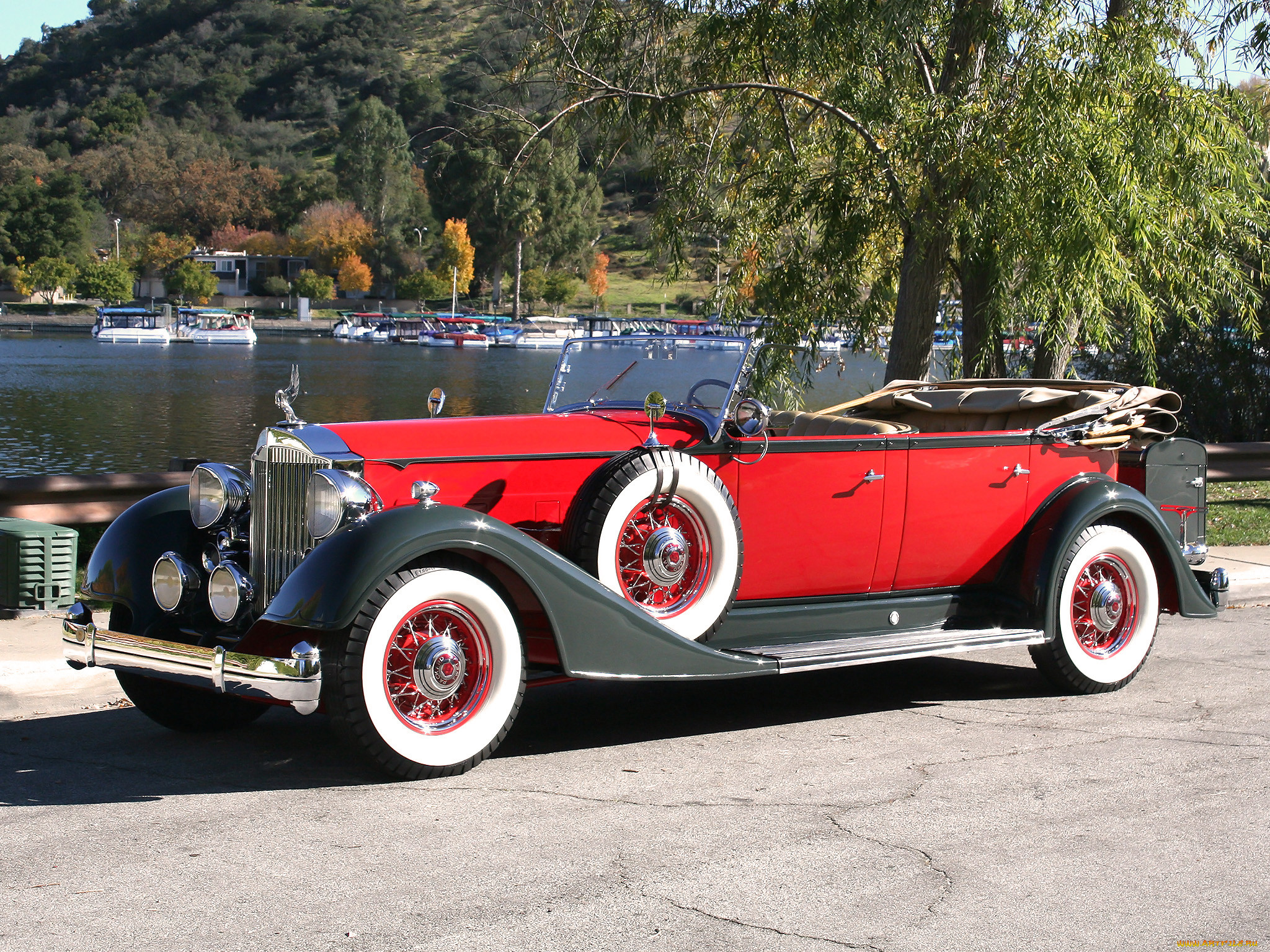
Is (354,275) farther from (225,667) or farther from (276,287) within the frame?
(225,667)

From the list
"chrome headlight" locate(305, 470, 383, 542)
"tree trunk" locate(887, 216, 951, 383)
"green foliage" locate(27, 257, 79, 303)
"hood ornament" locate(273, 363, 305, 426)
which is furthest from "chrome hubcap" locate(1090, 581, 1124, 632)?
"green foliage" locate(27, 257, 79, 303)

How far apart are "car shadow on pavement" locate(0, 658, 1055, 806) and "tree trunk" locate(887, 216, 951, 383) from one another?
465 centimetres

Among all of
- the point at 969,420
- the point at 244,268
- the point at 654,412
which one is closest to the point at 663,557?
the point at 654,412

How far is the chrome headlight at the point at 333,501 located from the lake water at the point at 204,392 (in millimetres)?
8211

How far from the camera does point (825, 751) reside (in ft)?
16.7

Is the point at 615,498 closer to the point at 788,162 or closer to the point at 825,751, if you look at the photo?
the point at 825,751

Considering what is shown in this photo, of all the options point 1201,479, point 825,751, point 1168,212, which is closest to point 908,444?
point 825,751

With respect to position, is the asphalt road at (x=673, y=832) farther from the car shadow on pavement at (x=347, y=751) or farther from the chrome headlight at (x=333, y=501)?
the chrome headlight at (x=333, y=501)

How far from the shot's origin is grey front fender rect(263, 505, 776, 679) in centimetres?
429

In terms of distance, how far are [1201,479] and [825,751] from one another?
122 inches

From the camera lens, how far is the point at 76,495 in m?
8.55

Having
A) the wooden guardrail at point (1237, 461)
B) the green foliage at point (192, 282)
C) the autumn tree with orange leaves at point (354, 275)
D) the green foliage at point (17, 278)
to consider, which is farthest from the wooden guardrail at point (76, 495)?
the green foliage at point (17, 278)

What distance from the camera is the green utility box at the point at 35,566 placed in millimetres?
7195

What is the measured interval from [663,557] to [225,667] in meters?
1.81
